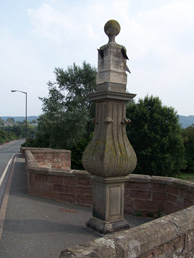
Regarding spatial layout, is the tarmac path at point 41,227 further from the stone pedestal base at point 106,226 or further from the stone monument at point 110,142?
the stone monument at point 110,142

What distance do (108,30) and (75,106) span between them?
2678 cm

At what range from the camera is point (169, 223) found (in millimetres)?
2828

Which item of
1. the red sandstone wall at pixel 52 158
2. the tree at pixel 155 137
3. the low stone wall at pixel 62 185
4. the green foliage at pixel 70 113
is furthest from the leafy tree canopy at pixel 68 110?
the low stone wall at pixel 62 185

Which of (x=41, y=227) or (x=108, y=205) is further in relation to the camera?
(x=41, y=227)

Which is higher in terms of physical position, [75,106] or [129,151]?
[75,106]

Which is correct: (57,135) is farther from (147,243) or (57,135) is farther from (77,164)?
(147,243)

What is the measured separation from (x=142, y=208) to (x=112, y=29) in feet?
12.6

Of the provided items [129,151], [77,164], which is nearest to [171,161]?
[77,164]

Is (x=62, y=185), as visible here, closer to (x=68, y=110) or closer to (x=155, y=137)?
(x=155, y=137)

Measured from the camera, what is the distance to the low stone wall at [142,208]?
229 cm

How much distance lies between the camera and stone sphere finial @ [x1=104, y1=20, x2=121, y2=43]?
432cm

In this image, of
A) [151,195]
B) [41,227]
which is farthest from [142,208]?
[41,227]

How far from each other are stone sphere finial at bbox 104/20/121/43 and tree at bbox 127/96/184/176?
20.3 meters

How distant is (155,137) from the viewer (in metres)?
24.7
